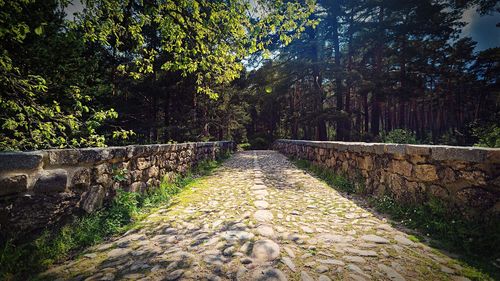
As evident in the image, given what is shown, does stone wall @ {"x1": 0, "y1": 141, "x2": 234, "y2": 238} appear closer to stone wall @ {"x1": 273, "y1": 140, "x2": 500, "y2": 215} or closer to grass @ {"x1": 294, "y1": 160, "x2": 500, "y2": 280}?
grass @ {"x1": 294, "y1": 160, "x2": 500, "y2": 280}

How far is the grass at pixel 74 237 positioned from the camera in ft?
6.75

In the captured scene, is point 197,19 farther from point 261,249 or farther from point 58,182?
point 261,249

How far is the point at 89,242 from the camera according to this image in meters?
2.71

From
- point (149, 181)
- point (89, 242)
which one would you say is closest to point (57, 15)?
point (149, 181)

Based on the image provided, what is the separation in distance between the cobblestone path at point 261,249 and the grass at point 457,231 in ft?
0.76

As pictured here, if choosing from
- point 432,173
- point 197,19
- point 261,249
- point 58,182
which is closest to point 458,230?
point 432,173

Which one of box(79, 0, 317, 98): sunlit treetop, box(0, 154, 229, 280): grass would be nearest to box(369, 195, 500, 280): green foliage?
box(79, 0, 317, 98): sunlit treetop

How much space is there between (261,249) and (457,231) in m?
2.53

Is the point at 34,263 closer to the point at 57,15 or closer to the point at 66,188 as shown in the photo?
the point at 66,188

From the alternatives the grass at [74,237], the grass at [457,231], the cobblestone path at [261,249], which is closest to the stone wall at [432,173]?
the grass at [457,231]

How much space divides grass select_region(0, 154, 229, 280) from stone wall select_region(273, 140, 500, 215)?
4.71 metres

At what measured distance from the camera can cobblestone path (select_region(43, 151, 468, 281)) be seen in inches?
82.9

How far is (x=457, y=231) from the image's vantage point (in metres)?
2.73

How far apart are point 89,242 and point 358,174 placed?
5.70 meters
